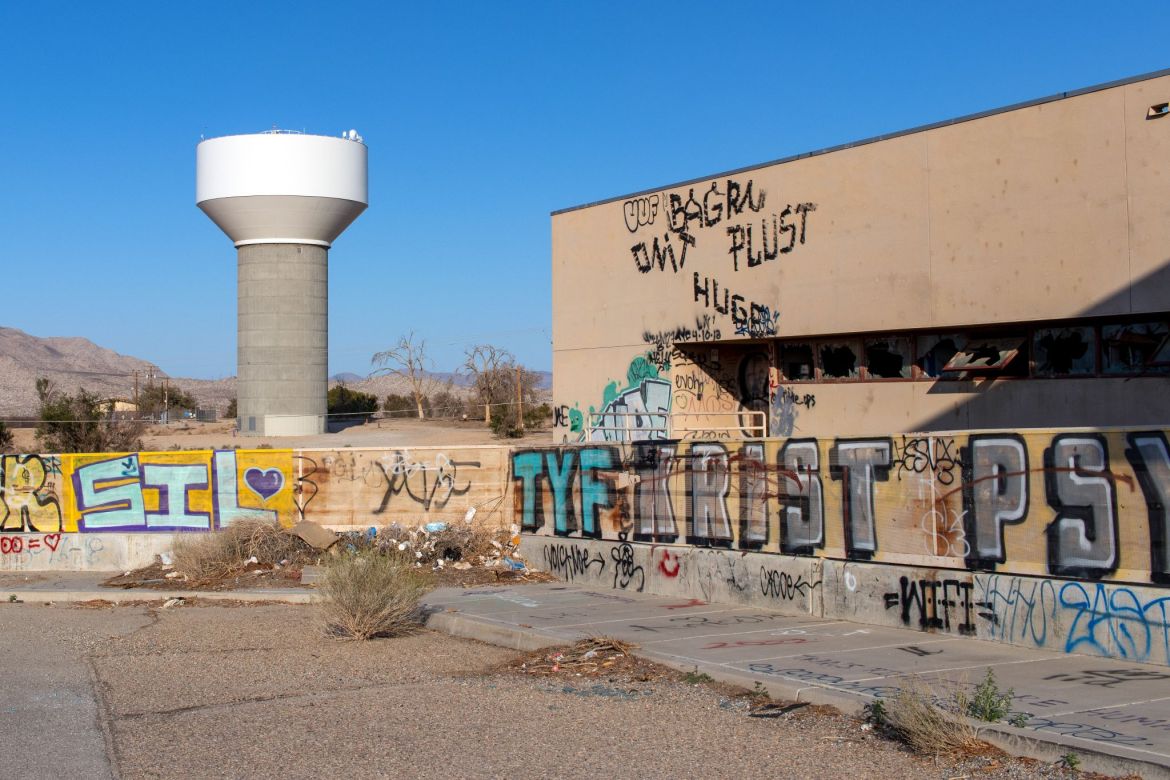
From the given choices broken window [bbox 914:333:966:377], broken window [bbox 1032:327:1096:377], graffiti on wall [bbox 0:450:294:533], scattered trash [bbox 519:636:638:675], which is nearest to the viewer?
scattered trash [bbox 519:636:638:675]

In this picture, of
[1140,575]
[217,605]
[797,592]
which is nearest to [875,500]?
[797,592]

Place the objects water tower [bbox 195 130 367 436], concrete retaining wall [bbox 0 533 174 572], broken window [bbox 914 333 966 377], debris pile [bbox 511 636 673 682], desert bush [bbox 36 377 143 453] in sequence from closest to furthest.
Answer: debris pile [bbox 511 636 673 682], concrete retaining wall [bbox 0 533 174 572], broken window [bbox 914 333 966 377], desert bush [bbox 36 377 143 453], water tower [bbox 195 130 367 436]

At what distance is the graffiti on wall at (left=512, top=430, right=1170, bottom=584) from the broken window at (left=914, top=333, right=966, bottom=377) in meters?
7.11

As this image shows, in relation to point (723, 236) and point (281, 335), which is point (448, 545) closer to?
point (723, 236)

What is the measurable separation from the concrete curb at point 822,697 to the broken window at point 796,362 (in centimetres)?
1160

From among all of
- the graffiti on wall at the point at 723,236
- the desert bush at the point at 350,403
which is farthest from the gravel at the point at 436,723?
the desert bush at the point at 350,403

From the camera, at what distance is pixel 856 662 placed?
32.4 feet

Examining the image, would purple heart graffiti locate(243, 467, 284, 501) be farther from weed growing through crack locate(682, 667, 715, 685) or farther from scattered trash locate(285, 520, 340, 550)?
weed growing through crack locate(682, 667, 715, 685)

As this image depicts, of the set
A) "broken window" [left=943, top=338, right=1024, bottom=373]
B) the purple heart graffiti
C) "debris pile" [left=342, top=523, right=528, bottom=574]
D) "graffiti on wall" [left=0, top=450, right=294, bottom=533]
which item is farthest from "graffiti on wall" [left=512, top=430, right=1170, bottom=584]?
"broken window" [left=943, top=338, right=1024, bottom=373]

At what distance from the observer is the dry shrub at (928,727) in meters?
7.19

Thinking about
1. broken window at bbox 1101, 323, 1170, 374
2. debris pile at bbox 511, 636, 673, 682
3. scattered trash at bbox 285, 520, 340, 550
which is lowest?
debris pile at bbox 511, 636, 673, 682

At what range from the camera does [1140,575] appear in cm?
953

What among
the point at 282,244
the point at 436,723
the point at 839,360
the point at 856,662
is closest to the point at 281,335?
the point at 282,244

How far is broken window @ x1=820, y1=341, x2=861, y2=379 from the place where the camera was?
22062 mm
